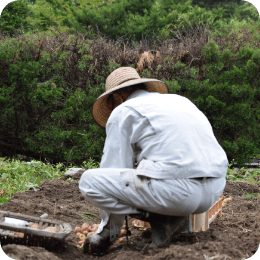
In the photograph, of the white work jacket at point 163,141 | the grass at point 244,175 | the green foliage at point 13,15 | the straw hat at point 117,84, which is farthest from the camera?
the green foliage at point 13,15

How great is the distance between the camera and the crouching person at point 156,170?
92.8 inches

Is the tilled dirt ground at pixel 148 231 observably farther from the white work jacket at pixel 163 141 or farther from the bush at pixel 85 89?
the bush at pixel 85 89

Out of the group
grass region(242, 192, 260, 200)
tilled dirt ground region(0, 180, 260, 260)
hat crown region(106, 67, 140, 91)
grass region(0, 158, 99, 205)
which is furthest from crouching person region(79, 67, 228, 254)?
grass region(242, 192, 260, 200)

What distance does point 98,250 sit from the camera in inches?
106

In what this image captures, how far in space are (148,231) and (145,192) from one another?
3.03 ft

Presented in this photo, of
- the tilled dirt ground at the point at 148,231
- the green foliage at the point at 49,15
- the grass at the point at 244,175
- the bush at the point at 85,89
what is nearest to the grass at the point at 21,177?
the tilled dirt ground at the point at 148,231

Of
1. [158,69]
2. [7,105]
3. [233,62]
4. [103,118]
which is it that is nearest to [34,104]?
[7,105]

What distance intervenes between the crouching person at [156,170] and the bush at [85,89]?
3.38 m

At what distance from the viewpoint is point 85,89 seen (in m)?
6.23

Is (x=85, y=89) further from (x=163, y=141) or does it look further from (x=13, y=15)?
(x=13, y=15)

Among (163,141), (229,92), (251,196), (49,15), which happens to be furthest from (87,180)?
(49,15)

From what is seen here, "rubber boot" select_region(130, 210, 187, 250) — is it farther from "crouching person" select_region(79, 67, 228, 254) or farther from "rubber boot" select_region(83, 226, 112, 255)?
"rubber boot" select_region(83, 226, 112, 255)

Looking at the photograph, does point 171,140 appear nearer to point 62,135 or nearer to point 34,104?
point 62,135

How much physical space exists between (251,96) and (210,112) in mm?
825
